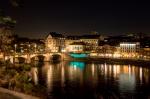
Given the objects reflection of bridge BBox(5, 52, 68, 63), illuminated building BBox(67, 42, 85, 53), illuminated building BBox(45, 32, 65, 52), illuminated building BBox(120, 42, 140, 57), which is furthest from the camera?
illuminated building BBox(45, 32, 65, 52)

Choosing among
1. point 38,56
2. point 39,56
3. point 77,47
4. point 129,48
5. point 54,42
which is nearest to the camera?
point 38,56

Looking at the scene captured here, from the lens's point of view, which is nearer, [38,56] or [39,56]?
[38,56]

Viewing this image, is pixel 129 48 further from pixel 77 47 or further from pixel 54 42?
pixel 54 42

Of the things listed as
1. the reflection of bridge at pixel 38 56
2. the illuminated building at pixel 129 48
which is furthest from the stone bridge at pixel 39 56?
the illuminated building at pixel 129 48

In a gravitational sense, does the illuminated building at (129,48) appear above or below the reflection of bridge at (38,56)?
above

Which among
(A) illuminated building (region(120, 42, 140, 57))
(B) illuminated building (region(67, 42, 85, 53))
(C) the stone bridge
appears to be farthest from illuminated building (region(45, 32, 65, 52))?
(A) illuminated building (region(120, 42, 140, 57))

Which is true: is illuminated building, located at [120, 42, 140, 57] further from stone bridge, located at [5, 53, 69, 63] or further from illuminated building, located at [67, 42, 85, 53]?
stone bridge, located at [5, 53, 69, 63]

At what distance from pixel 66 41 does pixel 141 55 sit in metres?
31.1

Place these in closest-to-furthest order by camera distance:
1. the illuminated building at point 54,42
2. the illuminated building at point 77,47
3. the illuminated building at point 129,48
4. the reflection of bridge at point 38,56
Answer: the reflection of bridge at point 38,56 < the illuminated building at point 129,48 < the illuminated building at point 77,47 < the illuminated building at point 54,42

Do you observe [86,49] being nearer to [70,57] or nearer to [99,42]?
[99,42]

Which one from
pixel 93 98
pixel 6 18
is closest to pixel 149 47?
pixel 93 98

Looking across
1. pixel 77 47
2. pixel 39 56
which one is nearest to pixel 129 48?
pixel 77 47

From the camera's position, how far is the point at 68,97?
2117 centimetres

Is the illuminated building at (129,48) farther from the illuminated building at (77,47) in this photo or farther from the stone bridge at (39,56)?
the stone bridge at (39,56)
